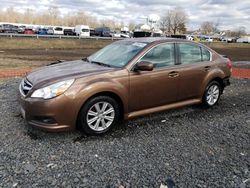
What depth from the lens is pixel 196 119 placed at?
5.79 metres

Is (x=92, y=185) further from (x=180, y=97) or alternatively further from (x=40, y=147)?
(x=180, y=97)

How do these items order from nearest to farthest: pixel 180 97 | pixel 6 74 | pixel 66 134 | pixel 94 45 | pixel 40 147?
pixel 40 147, pixel 66 134, pixel 180 97, pixel 6 74, pixel 94 45

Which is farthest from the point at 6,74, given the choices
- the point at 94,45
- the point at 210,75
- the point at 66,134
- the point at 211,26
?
the point at 211,26

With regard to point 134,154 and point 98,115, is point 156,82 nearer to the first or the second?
point 98,115

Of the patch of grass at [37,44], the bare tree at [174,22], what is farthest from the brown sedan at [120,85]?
the bare tree at [174,22]

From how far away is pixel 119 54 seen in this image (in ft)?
18.0

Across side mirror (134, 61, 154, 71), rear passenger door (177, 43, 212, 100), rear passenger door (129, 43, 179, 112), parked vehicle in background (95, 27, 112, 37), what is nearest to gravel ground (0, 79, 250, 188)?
rear passenger door (129, 43, 179, 112)

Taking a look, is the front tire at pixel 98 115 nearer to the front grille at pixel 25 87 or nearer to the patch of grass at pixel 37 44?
the front grille at pixel 25 87

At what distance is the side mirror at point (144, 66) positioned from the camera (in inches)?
194

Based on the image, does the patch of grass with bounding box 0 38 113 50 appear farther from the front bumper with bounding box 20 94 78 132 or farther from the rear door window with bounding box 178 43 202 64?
the front bumper with bounding box 20 94 78 132

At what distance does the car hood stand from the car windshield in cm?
27

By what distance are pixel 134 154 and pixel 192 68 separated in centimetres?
249

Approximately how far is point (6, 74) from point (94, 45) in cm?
2574

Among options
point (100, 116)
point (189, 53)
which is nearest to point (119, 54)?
point (100, 116)
